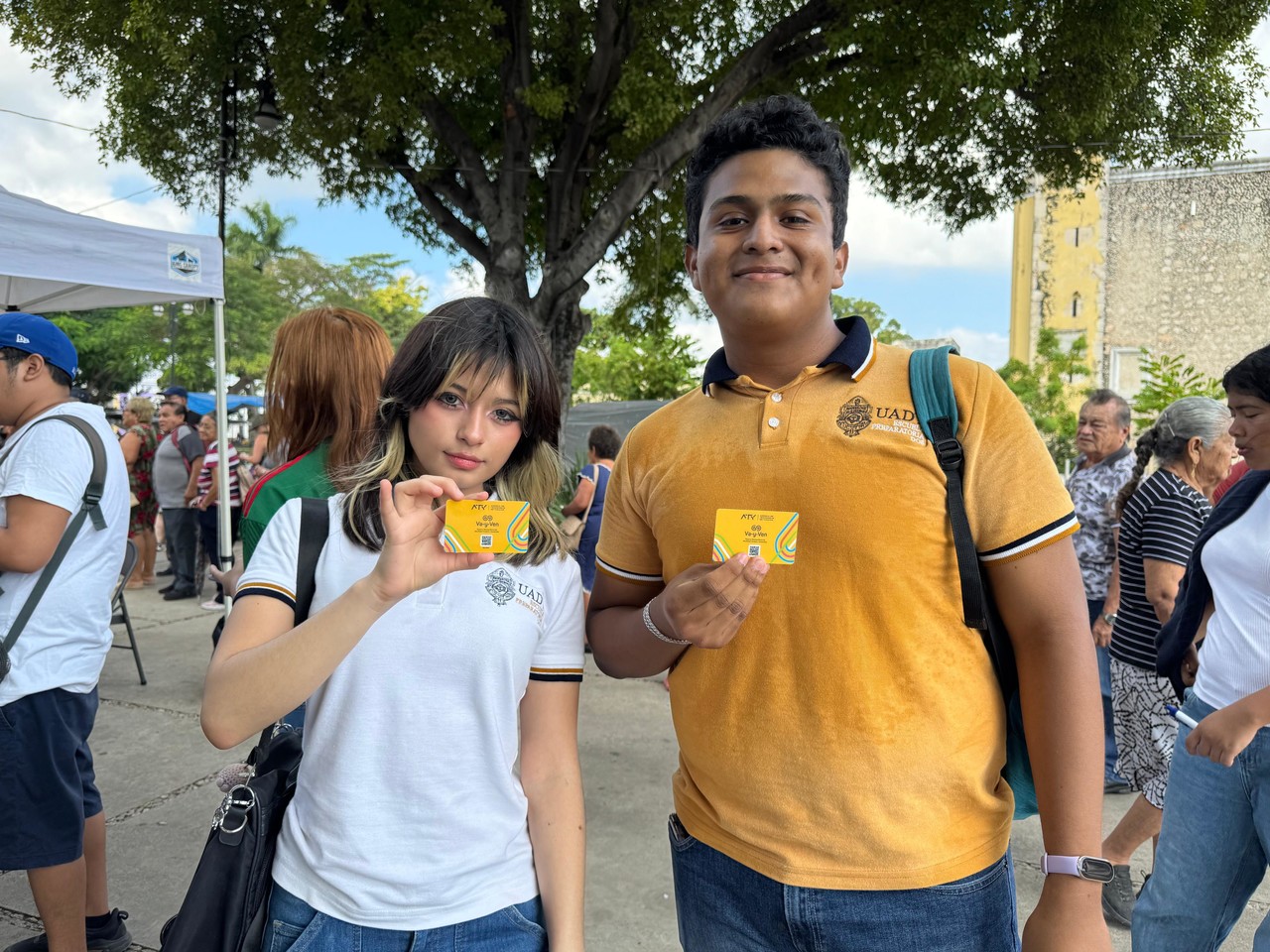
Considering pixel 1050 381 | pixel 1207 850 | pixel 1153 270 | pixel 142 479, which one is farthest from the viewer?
pixel 1153 270

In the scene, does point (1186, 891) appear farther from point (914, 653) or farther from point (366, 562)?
point (366, 562)

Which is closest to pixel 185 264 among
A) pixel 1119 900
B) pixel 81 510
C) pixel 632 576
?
pixel 81 510

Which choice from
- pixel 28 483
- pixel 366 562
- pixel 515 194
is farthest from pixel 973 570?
pixel 515 194

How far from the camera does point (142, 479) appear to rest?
367 inches

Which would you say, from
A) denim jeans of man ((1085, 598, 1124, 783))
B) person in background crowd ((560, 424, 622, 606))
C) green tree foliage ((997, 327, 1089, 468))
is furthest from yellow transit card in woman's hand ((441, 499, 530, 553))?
green tree foliage ((997, 327, 1089, 468))

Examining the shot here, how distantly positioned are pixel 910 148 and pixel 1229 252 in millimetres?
27343

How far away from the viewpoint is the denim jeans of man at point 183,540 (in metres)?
9.03

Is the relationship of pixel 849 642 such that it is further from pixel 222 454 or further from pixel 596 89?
pixel 596 89

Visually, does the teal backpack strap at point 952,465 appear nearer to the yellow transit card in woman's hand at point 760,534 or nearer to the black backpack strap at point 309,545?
the yellow transit card in woman's hand at point 760,534

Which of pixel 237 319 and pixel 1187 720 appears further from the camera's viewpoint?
pixel 237 319

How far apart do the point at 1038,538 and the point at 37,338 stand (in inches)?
119

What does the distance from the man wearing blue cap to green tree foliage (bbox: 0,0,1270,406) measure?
6424mm

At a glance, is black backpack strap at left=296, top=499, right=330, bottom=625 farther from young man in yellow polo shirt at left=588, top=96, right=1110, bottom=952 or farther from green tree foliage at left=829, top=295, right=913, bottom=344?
green tree foliage at left=829, top=295, right=913, bottom=344

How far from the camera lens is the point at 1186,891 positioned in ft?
7.82
